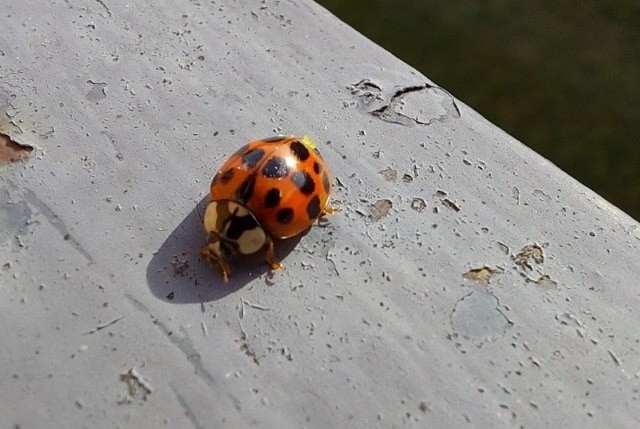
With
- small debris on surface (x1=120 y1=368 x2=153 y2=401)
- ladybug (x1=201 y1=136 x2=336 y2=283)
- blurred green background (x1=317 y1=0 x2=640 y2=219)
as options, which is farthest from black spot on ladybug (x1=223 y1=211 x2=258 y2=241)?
blurred green background (x1=317 y1=0 x2=640 y2=219)

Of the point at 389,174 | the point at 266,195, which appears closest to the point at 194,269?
the point at 266,195

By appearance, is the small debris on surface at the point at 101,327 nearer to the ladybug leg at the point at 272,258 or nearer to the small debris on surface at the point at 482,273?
the ladybug leg at the point at 272,258

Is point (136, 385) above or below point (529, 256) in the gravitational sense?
below

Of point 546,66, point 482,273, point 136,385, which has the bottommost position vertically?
point 546,66

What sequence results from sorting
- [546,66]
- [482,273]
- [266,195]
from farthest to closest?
[546,66] < [266,195] < [482,273]

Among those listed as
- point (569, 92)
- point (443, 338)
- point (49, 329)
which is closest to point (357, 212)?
point (443, 338)

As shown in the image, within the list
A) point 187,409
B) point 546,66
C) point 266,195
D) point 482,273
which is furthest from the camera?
point 546,66

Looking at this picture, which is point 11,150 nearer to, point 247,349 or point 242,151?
point 242,151

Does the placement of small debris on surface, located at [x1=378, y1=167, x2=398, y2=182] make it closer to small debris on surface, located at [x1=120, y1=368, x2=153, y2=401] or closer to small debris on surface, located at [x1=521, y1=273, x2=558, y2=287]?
small debris on surface, located at [x1=521, y1=273, x2=558, y2=287]
